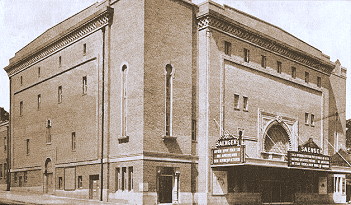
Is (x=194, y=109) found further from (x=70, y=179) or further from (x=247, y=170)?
(x=70, y=179)

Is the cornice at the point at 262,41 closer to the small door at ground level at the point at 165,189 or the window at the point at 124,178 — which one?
the small door at ground level at the point at 165,189

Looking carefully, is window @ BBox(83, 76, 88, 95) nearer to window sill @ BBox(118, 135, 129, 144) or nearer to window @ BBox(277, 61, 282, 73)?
window sill @ BBox(118, 135, 129, 144)

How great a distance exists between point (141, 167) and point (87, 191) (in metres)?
6.78

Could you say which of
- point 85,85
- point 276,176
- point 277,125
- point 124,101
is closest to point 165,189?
point 124,101

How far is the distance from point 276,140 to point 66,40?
19484 millimetres

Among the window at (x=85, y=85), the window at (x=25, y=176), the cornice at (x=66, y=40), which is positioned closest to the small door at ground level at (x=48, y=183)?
the window at (x=25, y=176)

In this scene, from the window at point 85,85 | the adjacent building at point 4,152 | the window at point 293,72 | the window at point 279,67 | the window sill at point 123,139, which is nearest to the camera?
the window sill at point 123,139

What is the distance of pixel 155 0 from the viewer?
29391 mm

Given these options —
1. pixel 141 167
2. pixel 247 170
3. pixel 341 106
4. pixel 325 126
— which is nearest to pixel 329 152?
pixel 325 126

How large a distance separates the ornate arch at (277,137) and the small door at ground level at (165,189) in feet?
35.8

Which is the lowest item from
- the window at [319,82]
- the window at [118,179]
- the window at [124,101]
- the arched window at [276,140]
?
the window at [118,179]

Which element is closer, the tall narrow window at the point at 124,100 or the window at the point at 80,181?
the tall narrow window at the point at 124,100

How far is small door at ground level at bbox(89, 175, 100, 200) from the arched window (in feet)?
46.4

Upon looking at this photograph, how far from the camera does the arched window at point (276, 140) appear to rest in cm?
3800
